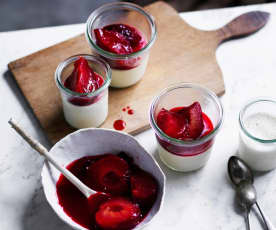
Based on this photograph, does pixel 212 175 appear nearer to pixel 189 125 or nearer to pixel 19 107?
pixel 189 125

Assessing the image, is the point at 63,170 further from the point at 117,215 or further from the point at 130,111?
the point at 130,111

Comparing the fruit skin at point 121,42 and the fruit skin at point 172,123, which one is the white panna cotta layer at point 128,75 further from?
the fruit skin at point 172,123

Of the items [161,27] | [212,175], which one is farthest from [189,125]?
[161,27]

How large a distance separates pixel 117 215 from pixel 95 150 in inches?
10.6

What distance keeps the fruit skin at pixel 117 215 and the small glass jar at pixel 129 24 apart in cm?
53

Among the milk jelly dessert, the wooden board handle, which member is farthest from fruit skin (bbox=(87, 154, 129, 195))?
the wooden board handle

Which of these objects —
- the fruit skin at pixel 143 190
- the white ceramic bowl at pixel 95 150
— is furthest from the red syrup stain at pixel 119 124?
the fruit skin at pixel 143 190

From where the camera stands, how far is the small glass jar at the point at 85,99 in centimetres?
160

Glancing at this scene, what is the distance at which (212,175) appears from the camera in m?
1.65

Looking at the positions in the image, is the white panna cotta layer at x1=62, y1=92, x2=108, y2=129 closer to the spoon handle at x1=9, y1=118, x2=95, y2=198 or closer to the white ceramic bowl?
the white ceramic bowl

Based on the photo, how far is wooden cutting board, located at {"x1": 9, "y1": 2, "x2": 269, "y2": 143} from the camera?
176 cm

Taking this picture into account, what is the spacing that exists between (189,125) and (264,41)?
2.22ft

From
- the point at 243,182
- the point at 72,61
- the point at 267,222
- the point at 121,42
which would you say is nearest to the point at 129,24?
the point at 121,42

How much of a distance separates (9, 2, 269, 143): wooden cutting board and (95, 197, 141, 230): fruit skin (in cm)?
35
